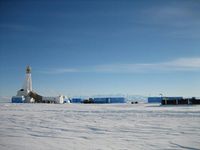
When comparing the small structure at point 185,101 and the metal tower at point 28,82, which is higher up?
the metal tower at point 28,82

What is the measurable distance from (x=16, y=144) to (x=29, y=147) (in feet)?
1.77

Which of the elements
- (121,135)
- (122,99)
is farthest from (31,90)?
(121,135)

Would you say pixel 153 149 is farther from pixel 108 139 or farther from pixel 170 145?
pixel 108 139

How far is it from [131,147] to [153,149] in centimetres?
57

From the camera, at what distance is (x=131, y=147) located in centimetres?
629

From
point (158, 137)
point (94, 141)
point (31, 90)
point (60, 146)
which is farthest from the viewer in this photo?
point (31, 90)

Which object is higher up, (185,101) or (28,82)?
(28,82)

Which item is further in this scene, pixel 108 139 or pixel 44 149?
pixel 108 139

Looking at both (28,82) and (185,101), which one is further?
(28,82)

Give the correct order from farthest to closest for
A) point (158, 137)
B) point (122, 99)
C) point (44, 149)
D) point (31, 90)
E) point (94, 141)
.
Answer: point (122, 99) < point (31, 90) < point (158, 137) < point (94, 141) < point (44, 149)

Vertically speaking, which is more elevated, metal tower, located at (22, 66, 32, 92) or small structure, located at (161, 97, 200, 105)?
metal tower, located at (22, 66, 32, 92)

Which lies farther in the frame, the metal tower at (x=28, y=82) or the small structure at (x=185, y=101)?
the metal tower at (x=28, y=82)

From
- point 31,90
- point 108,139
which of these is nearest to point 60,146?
point 108,139

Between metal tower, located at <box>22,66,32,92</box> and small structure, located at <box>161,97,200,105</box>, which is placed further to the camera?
metal tower, located at <box>22,66,32,92</box>
